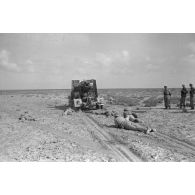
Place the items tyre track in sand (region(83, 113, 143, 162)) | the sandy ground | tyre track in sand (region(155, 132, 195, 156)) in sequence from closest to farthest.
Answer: tyre track in sand (region(83, 113, 143, 162)) < the sandy ground < tyre track in sand (region(155, 132, 195, 156))

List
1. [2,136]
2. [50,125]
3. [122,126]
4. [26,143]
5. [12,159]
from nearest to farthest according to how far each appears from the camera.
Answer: [12,159], [26,143], [2,136], [122,126], [50,125]

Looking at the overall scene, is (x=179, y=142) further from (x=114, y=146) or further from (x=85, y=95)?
(x=85, y=95)

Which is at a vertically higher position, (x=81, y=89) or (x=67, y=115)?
(x=81, y=89)

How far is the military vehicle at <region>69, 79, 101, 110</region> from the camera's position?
2191 cm

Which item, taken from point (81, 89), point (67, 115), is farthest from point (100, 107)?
point (67, 115)

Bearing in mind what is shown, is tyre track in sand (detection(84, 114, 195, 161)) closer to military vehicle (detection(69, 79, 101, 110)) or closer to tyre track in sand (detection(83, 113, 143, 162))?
tyre track in sand (detection(83, 113, 143, 162))

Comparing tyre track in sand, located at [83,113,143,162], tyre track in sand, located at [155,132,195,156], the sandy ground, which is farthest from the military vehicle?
tyre track in sand, located at [155,132,195,156]

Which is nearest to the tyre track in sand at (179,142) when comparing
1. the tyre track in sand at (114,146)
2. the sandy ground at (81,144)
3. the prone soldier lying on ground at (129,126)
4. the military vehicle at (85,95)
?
the sandy ground at (81,144)

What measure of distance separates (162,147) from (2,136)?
665 centimetres

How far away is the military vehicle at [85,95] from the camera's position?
71.9 feet

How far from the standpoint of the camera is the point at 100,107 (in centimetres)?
2230

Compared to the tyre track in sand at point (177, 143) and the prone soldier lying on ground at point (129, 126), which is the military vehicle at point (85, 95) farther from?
the tyre track in sand at point (177, 143)

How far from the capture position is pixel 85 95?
A: 75.2ft

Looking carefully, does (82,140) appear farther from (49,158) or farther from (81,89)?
(81,89)
